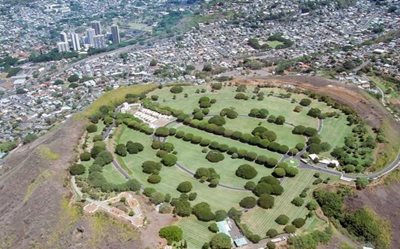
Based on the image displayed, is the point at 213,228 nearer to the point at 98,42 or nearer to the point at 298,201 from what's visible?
the point at 298,201

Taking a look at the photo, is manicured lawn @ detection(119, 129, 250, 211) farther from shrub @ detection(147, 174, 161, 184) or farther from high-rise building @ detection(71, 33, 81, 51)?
high-rise building @ detection(71, 33, 81, 51)

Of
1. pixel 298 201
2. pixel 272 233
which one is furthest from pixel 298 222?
pixel 298 201

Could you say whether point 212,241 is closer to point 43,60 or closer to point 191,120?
point 191,120

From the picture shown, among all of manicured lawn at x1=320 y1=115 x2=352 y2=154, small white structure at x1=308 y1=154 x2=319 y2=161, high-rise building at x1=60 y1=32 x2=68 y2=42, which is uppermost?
small white structure at x1=308 y1=154 x2=319 y2=161

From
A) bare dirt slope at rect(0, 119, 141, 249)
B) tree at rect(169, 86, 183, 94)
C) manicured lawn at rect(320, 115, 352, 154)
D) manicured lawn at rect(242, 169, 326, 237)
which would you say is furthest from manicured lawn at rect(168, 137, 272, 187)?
tree at rect(169, 86, 183, 94)

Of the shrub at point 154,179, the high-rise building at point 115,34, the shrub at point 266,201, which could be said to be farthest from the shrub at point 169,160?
the high-rise building at point 115,34

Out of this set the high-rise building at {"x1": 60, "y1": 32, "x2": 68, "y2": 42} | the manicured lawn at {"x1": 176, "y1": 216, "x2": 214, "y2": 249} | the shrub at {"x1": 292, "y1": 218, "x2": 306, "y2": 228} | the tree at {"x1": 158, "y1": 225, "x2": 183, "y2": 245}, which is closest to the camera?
the tree at {"x1": 158, "y1": 225, "x2": 183, "y2": 245}

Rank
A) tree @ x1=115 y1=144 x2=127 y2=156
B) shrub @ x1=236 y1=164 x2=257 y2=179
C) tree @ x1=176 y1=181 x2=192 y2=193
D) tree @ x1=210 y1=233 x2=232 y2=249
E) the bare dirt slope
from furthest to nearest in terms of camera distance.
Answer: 1. tree @ x1=115 y1=144 x2=127 y2=156
2. shrub @ x1=236 y1=164 x2=257 y2=179
3. tree @ x1=176 y1=181 x2=192 y2=193
4. the bare dirt slope
5. tree @ x1=210 y1=233 x2=232 y2=249
